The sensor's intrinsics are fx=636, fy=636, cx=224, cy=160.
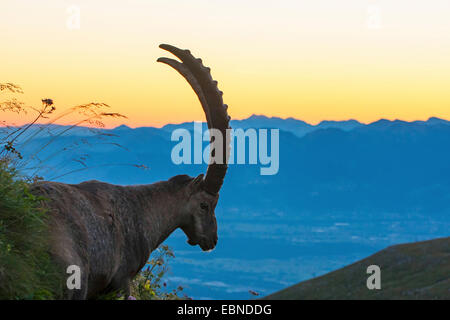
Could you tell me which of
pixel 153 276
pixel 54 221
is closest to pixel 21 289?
pixel 54 221

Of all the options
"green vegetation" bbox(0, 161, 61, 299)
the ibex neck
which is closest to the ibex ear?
the ibex neck

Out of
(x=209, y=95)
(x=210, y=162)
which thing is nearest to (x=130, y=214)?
(x=210, y=162)

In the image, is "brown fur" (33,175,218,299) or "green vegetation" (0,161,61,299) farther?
"brown fur" (33,175,218,299)

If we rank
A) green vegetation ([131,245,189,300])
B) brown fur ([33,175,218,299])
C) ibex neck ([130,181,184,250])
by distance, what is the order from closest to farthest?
brown fur ([33,175,218,299]) < ibex neck ([130,181,184,250]) < green vegetation ([131,245,189,300])

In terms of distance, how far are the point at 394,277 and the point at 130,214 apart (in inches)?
5019

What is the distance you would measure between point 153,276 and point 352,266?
14432cm

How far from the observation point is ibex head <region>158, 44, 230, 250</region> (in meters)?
10.0

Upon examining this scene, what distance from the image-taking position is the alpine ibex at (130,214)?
26.6ft

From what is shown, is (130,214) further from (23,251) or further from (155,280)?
(155,280)

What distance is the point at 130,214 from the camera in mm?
9656

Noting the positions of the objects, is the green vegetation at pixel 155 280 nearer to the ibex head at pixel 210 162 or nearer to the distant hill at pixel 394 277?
the ibex head at pixel 210 162

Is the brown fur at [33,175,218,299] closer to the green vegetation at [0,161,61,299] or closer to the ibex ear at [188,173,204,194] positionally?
the ibex ear at [188,173,204,194]
